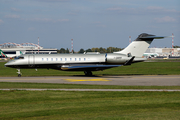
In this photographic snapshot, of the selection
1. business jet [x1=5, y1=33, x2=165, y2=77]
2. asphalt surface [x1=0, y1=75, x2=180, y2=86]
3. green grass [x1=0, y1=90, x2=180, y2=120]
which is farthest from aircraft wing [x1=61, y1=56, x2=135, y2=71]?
green grass [x1=0, y1=90, x2=180, y2=120]

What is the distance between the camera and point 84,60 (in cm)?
3550

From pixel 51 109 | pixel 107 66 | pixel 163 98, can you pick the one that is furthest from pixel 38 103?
pixel 107 66

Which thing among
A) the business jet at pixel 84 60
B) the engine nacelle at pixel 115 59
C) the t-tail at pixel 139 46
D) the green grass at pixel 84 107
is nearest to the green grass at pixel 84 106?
the green grass at pixel 84 107

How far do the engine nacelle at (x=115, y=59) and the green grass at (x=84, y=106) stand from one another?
17.1m

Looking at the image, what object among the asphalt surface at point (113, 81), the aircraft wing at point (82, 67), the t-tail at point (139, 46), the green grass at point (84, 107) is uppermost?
the t-tail at point (139, 46)

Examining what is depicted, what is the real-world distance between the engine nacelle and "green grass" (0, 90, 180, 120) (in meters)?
17.1

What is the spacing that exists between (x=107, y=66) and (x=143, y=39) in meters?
6.74

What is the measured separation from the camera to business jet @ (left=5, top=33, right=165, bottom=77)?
113 feet

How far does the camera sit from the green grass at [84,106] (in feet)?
38.3

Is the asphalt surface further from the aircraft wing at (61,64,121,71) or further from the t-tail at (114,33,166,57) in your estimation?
the t-tail at (114,33,166,57)

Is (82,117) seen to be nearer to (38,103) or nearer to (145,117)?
(145,117)

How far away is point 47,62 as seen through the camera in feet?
113

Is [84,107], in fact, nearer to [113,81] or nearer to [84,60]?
[113,81]

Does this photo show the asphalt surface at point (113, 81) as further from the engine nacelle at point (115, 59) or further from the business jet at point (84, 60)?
the engine nacelle at point (115, 59)
